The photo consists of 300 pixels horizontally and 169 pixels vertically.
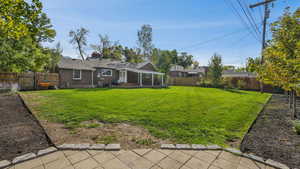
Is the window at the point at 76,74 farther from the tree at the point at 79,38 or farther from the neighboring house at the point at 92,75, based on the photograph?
the tree at the point at 79,38

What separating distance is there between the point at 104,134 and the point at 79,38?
3118cm

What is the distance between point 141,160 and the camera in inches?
81.5

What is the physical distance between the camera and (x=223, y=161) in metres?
2.10

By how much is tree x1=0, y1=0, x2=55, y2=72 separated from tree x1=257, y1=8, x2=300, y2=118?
762cm

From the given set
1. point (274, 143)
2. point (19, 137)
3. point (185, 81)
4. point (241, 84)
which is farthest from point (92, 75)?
point (241, 84)

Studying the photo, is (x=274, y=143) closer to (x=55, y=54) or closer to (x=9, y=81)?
(x=9, y=81)

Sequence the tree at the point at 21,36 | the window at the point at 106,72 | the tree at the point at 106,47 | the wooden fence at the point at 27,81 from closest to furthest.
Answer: the tree at the point at 21,36 < the wooden fence at the point at 27,81 < the window at the point at 106,72 < the tree at the point at 106,47

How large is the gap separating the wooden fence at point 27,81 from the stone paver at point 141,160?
39.4ft

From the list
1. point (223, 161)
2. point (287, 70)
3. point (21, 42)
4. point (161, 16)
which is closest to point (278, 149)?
point (223, 161)

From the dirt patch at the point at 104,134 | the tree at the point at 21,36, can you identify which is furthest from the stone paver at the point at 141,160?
the tree at the point at 21,36

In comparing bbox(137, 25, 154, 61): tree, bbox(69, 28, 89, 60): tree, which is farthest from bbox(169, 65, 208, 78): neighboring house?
bbox(69, 28, 89, 60): tree

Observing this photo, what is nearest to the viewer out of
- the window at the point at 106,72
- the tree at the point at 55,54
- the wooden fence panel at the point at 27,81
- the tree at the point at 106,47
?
the wooden fence panel at the point at 27,81

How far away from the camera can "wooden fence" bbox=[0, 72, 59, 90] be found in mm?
10281

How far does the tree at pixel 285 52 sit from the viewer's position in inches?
158
